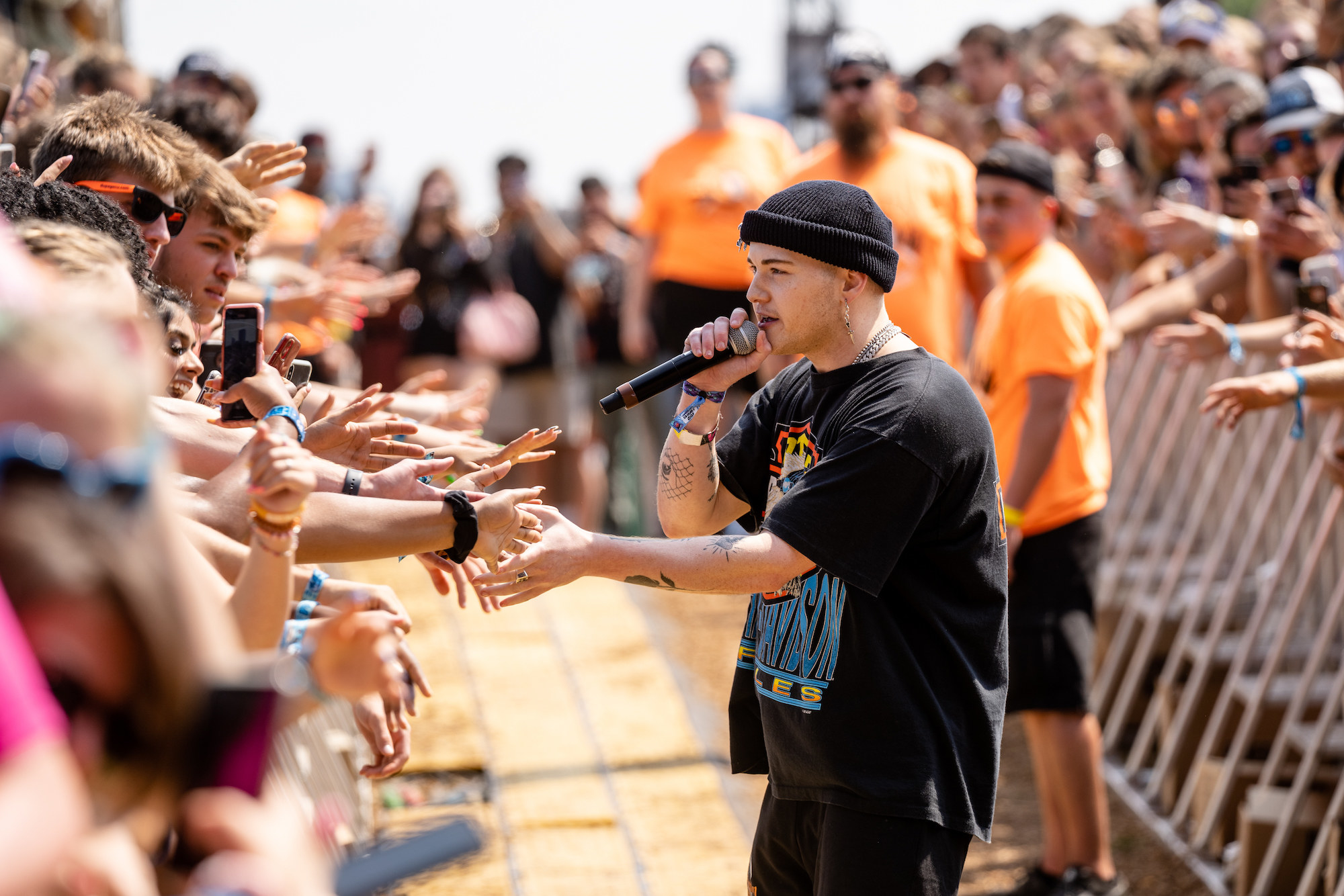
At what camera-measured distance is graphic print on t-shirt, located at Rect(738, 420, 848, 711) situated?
8.91 ft

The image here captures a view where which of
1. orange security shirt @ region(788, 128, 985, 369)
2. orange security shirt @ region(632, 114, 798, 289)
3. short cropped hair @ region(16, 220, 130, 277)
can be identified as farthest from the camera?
orange security shirt @ region(632, 114, 798, 289)

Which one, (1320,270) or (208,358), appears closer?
(208,358)

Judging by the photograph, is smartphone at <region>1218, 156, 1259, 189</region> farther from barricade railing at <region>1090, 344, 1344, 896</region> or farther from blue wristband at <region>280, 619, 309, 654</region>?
blue wristband at <region>280, 619, 309, 654</region>

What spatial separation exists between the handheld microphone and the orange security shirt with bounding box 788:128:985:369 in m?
2.54

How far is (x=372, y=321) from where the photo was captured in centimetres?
870

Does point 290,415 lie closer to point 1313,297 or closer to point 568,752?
point 1313,297

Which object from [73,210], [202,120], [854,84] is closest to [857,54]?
[854,84]

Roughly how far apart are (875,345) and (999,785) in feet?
11.1

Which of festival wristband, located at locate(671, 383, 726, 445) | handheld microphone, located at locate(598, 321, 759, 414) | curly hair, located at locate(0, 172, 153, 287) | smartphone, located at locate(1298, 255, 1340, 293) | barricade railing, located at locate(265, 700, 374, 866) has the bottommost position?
barricade railing, located at locate(265, 700, 374, 866)

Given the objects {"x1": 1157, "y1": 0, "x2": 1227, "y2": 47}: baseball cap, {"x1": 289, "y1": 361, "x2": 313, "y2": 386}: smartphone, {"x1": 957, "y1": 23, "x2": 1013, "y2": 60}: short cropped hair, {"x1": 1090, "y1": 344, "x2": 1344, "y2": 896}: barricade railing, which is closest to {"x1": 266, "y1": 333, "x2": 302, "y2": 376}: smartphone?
{"x1": 289, "y1": 361, "x2": 313, "y2": 386}: smartphone

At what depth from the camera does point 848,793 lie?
2666 mm

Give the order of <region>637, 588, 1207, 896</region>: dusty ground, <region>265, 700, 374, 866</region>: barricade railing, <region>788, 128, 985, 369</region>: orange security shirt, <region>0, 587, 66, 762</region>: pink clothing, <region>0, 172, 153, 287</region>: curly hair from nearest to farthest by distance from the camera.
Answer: <region>0, 587, 66, 762</region>: pink clothing
<region>0, 172, 153, 287</region>: curly hair
<region>265, 700, 374, 866</region>: barricade railing
<region>637, 588, 1207, 896</region>: dusty ground
<region>788, 128, 985, 369</region>: orange security shirt

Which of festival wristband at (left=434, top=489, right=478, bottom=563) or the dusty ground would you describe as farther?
the dusty ground

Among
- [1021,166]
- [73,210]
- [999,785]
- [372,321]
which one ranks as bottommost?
[999,785]
